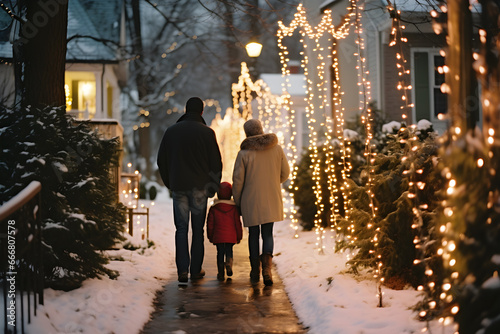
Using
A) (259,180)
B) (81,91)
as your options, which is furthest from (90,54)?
(259,180)

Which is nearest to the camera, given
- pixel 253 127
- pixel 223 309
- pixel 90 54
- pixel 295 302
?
pixel 223 309

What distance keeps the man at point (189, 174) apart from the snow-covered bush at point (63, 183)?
96 cm

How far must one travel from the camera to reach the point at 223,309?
689 cm

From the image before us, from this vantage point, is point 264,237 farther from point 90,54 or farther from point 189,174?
point 90,54

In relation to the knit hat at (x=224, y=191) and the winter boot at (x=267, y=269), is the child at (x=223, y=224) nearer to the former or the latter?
the knit hat at (x=224, y=191)

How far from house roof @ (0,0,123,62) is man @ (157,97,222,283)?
1497 cm

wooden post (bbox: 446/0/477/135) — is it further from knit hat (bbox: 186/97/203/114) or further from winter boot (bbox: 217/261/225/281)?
winter boot (bbox: 217/261/225/281)

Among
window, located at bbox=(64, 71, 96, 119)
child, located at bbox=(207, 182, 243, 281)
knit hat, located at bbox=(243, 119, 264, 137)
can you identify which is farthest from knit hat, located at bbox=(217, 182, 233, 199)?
window, located at bbox=(64, 71, 96, 119)

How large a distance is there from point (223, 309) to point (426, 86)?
1224 cm

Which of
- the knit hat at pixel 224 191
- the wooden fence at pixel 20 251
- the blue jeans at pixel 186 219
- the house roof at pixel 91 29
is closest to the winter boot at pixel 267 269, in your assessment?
the blue jeans at pixel 186 219

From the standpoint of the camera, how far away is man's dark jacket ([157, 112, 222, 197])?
27.3 ft

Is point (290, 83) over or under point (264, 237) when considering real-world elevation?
over

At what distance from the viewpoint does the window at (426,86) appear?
1756 cm

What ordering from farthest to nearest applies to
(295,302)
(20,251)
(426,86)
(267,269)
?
(426,86) → (267,269) → (295,302) → (20,251)
